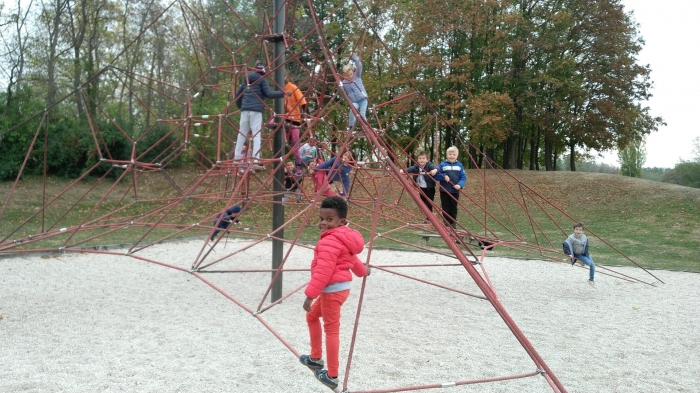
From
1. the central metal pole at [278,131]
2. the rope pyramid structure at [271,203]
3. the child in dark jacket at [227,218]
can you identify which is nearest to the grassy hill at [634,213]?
the rope pyramid structure at [271,203]

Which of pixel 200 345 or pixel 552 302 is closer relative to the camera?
pixel 200 345

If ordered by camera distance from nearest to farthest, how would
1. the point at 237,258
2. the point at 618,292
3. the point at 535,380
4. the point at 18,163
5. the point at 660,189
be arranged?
the point at 535,380
the point at 618,292
the point at 237,258
the point at 18,163
the point at 660,189

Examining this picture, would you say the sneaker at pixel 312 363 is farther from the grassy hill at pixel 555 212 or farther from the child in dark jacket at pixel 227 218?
the grassy hill at pixel 555 212

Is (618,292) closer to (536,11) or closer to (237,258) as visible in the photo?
(237,258)

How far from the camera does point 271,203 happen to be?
21.2ft

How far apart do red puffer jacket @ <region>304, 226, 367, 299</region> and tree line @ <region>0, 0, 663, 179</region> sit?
1526 cm

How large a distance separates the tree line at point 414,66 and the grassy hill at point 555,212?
150cm

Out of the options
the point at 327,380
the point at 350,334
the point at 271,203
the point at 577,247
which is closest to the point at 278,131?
the point at 271,203

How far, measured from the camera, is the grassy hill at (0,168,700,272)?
1114 centimetres

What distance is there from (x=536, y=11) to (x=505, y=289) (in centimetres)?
1869

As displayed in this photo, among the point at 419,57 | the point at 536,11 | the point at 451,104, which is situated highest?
the point at 536,11

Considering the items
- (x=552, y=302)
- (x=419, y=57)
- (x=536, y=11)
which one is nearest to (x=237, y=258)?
(x=552, y=302)

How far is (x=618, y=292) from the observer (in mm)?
A: 7184

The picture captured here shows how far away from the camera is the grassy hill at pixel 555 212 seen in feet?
36.6
